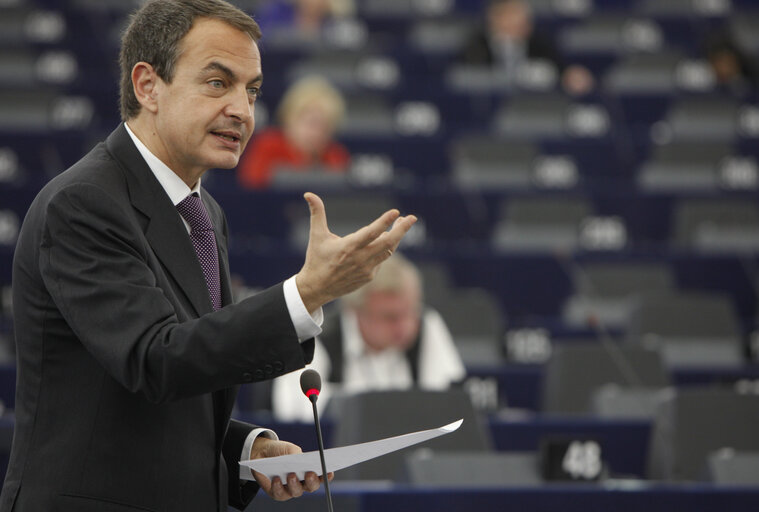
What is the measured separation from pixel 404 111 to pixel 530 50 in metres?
1.36

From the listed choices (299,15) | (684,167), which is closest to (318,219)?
(684,167)

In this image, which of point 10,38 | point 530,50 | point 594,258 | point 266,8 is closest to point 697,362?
point 594,258

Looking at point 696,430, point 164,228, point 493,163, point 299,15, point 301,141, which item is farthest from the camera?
point 299,15

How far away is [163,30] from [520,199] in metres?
5.04

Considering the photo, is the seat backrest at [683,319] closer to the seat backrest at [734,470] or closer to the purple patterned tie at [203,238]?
the seat backrest at [734,470]

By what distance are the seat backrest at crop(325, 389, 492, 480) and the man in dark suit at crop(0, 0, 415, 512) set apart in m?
1.84

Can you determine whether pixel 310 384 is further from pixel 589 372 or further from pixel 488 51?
pixel 488 51

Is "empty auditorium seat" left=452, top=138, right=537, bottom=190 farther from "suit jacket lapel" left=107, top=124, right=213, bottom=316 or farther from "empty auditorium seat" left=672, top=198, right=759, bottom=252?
"suit jacket lapel" left=107, top=124, right=213, bottom=316

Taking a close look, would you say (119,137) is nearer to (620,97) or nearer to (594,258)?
(594,258)

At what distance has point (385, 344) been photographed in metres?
4.42

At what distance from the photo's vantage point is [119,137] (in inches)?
68.4

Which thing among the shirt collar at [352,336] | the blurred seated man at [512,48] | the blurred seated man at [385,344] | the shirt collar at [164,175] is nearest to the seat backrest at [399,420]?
the blurred seated man at [385,344]

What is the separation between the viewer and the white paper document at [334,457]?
5.62 feet

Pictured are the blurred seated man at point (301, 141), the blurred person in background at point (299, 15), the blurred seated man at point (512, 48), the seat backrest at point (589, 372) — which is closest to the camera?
the seat backrest at point (589, 372)
